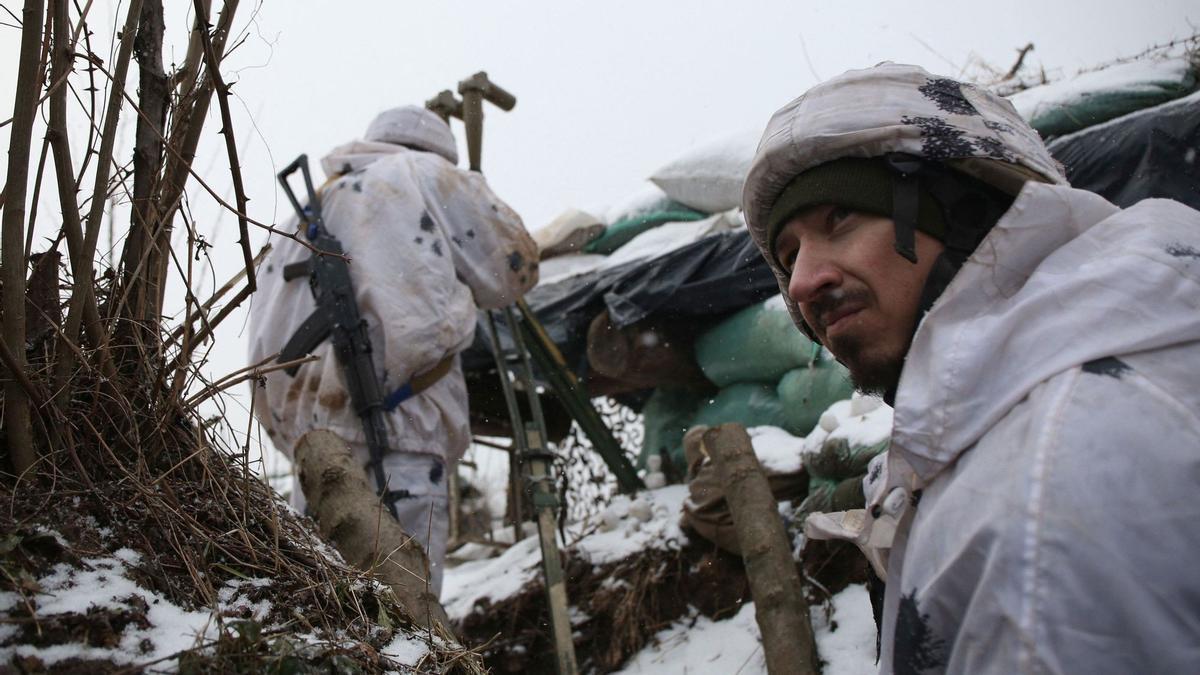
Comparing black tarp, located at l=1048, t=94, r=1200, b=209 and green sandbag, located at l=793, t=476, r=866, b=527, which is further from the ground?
black tarp, located at l=1048, t=94, r=1200, b=209

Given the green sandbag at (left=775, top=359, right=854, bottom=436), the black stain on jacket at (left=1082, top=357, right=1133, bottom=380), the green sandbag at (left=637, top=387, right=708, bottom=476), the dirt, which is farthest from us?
the green sandbag at (left=637, top=387, right=708, bottom=476)

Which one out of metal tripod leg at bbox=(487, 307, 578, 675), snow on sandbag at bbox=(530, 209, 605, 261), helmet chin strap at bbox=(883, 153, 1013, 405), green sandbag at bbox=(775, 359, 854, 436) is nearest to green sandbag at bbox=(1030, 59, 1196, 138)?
green sandbag at bbox=(775, 359, 854, 436)

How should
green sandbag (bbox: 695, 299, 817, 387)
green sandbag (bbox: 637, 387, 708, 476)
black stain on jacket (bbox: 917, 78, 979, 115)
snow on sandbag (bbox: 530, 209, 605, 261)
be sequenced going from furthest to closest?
snow on sandbag (bbox: 530, 209, 605, 261), green sandbag (bbox: 637, 387, 708, 476), green sandbag (bbox: 695, 299, 817, 387), black stain on jacket (bbox: 917, 78, 979, 115)

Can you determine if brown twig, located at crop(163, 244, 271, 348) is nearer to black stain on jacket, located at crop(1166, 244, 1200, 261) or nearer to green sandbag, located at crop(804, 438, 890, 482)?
black stain on jacket, located at crop(1166, 244, 1200, 261)

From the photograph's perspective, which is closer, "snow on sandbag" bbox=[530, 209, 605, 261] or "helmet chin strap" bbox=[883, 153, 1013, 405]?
"helmet chin strap" bbox=[883, 153, 1013, 405]

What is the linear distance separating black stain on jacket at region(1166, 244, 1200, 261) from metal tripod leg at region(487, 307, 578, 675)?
2.09 meters

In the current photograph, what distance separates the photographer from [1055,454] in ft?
2.91

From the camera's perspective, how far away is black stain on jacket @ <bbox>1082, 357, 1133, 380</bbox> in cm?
92

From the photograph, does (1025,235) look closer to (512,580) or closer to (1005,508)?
(1005,508)

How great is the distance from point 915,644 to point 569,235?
4.80 metres

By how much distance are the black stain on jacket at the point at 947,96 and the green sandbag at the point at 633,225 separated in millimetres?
3834


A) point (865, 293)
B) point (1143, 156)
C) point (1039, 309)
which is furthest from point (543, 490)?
point (1039, 309)

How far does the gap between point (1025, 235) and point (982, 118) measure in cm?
27

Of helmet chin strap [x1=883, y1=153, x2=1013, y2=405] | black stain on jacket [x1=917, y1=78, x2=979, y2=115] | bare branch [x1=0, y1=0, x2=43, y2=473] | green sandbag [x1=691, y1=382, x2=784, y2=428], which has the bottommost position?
green sandbag [x1=691, y1=382, x2=784, y2=428]
